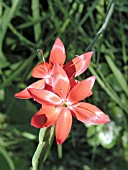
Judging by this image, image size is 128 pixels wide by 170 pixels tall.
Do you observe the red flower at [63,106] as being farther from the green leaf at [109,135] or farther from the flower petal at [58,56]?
the green leaf at [109,135]

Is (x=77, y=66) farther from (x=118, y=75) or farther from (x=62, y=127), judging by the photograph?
(x=118, y=75)

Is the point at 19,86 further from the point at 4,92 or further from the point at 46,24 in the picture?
the point at 46,24

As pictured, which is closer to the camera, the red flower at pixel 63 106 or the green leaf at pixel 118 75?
the red flower at pixel 63 106

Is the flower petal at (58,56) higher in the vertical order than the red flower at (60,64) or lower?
higher

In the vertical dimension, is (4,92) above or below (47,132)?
below

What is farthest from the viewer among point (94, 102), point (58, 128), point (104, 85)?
point (94, 102)

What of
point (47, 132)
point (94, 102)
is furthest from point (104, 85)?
point (47, 132)

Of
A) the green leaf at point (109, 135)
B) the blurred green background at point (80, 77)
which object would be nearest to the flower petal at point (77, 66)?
the blurred green background at point (80, 77)
